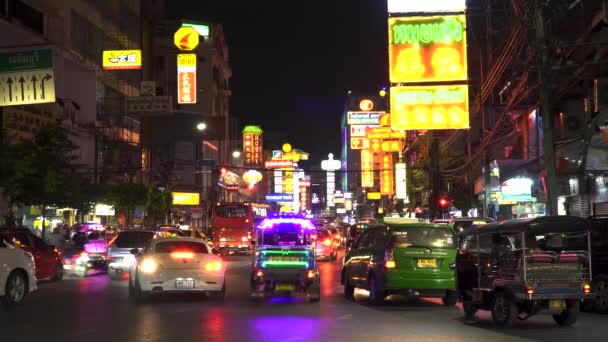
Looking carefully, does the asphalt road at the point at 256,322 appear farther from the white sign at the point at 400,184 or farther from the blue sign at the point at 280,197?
the blue sign at the point at 280,197

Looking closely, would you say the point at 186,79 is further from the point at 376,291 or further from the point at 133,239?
the point at 376,291

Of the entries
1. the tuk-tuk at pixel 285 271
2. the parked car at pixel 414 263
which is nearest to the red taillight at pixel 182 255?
the tuk-tuk at pixel 285 271

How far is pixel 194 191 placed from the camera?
89875 millimetres

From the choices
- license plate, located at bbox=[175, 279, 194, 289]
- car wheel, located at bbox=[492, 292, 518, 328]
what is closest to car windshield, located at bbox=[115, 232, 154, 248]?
license plate, located at bbox=[175, 279, 194, 289]

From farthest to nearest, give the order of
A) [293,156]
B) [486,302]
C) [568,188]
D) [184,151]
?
[293,156]
[184,151]
[568,188]
[486,302]

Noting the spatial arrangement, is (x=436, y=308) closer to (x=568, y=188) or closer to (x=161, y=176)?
(x=568, y=188)

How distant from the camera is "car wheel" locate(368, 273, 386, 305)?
1659 cm

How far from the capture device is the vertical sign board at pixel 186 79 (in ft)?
Result: 207

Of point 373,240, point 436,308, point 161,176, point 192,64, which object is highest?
point 192,64

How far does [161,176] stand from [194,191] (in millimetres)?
13351

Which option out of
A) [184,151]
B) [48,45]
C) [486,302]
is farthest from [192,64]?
[486,302]

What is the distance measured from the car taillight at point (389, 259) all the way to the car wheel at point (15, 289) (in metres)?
8.30

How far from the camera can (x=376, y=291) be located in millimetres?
16734

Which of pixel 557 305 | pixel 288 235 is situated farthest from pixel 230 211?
pixel 557 305
